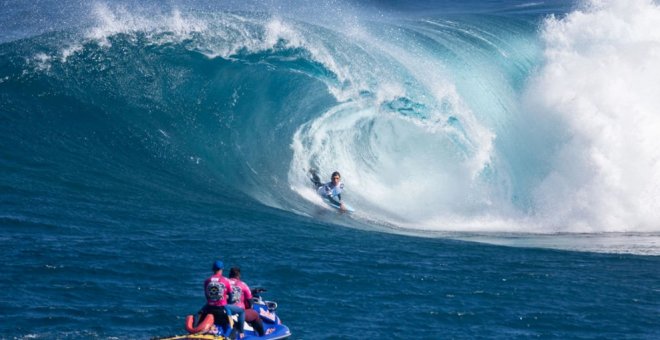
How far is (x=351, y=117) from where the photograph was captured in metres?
A: 30.6

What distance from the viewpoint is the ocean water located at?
55.3 ft

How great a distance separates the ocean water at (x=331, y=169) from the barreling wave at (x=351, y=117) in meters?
0.08

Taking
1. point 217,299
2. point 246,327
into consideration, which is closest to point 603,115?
point 246,327

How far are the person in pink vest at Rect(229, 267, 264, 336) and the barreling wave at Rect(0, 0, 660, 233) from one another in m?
8.57

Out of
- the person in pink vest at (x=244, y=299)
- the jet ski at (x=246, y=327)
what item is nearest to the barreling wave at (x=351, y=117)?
the jet ski at (x=246, y=327)

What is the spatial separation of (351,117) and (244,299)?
1583 centimetres

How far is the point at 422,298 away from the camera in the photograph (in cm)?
1742

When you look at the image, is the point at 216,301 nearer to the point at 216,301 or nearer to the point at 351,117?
the point at 216,301

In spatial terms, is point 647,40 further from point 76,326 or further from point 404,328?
point 76,326

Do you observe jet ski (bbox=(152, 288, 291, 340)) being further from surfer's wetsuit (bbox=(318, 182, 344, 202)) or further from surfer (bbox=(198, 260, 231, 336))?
surfer's wetsuit (bbox=(318, 182, 344, 202))

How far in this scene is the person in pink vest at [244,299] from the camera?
15337 millimetres

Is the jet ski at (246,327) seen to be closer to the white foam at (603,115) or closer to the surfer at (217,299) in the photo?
the surfer at (217,299)

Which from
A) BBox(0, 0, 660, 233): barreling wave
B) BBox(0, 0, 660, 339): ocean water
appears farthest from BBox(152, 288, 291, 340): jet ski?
BBox(0, 0, 660, 233): barreling wave

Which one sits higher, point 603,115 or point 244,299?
point 603,115
